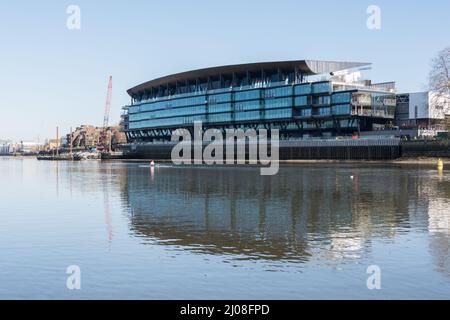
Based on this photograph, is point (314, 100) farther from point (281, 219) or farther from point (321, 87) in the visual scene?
point (281, 219)

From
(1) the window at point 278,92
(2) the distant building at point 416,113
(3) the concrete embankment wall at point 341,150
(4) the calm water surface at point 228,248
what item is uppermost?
(1) the window at point 278,92

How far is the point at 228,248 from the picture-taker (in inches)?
966

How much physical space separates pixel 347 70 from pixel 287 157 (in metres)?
36.6

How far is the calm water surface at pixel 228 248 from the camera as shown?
18062 mm

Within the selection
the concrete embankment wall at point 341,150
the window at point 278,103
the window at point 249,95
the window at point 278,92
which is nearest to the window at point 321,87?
the window at point 278,92

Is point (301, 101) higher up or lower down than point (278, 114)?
higher up

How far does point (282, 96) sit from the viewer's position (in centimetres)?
18612

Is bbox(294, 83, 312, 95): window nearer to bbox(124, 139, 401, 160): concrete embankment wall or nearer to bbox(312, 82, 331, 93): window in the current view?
bbox(312, 82, 331, 93): window

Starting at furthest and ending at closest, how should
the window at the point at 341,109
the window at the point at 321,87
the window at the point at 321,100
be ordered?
the window at the point at 321,87
the window at the point at 321,100
the window at the point at 341,109

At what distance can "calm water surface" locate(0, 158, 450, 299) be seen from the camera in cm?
1806

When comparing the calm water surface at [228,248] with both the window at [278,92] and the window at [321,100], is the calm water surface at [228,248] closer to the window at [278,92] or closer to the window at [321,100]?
the window at [321,100]

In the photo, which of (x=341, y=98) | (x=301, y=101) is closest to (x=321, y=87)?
(x=341, y=98)
